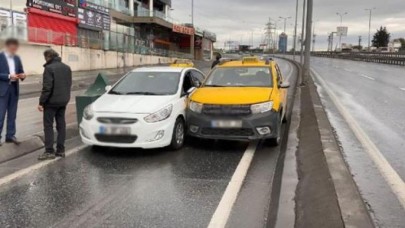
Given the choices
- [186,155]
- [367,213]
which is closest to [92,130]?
[186,155]

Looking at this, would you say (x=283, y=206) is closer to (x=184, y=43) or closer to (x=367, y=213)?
(x=367, y=213)

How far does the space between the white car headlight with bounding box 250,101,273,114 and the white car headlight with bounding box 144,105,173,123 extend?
141 centimetres

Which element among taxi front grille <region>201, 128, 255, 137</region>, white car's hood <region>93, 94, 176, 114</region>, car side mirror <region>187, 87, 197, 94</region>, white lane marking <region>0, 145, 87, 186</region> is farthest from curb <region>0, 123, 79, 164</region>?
taxi front grille <region>201, 128, 255, 137</region>

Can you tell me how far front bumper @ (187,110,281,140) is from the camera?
8.30 metres

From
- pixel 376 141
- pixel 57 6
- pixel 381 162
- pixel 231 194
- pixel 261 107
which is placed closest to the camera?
pixel 231 194

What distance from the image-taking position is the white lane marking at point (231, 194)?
5.04 metres

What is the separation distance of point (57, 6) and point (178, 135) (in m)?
33.5

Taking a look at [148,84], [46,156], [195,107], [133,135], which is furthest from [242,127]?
[46,156]

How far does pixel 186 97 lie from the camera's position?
30.5 feet

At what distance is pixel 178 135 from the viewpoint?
8609mm

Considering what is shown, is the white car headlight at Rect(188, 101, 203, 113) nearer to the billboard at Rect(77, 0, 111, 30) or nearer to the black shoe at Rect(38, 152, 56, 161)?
the black shoe at Rect(38, 152, 56, 161)

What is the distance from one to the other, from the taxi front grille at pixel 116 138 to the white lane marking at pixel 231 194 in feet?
5.72

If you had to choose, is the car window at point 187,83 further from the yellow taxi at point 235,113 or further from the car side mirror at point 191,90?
the yellow taxi at point 235,113

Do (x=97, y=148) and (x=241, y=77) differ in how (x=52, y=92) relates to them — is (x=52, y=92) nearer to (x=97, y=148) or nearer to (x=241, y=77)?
(x=97, y=148)
